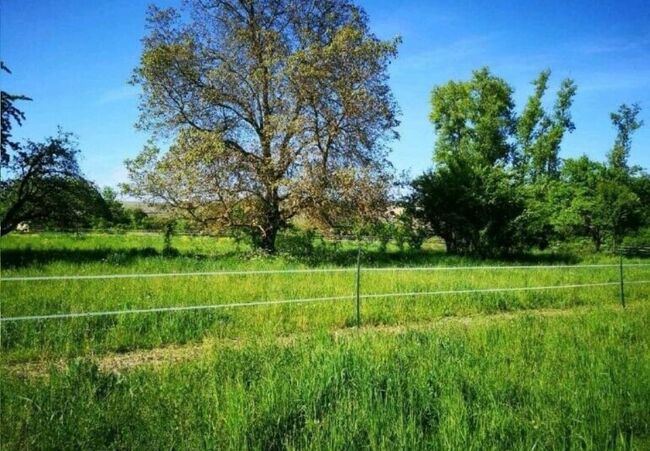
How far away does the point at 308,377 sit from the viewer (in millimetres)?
4750

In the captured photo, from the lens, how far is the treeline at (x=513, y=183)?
A: 24.9 metres

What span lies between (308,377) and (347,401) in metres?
0.68

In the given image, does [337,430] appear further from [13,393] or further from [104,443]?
[13,393]

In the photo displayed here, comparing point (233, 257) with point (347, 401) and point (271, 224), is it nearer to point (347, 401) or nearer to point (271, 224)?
point (271, 224)

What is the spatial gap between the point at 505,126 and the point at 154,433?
4954 centimetres

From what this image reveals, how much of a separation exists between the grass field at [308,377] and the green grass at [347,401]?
2 cm

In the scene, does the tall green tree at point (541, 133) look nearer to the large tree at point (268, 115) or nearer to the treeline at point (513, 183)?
the treeline at point (513, 183)

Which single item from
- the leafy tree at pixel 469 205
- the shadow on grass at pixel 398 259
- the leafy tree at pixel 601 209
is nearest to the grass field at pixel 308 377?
the shadow on grass at pixel 398 259

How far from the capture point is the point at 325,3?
20719mm

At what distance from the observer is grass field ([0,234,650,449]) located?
371cm

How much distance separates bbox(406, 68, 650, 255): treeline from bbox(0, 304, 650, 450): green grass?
19.7 meters

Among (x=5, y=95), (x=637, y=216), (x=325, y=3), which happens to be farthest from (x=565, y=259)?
(x=5, y=95)

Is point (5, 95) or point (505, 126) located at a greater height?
point (505, 126)

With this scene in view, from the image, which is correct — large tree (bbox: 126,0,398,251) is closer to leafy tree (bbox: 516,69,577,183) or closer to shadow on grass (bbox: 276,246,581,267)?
shadow on grass (bbox: 276,246,581,267)
